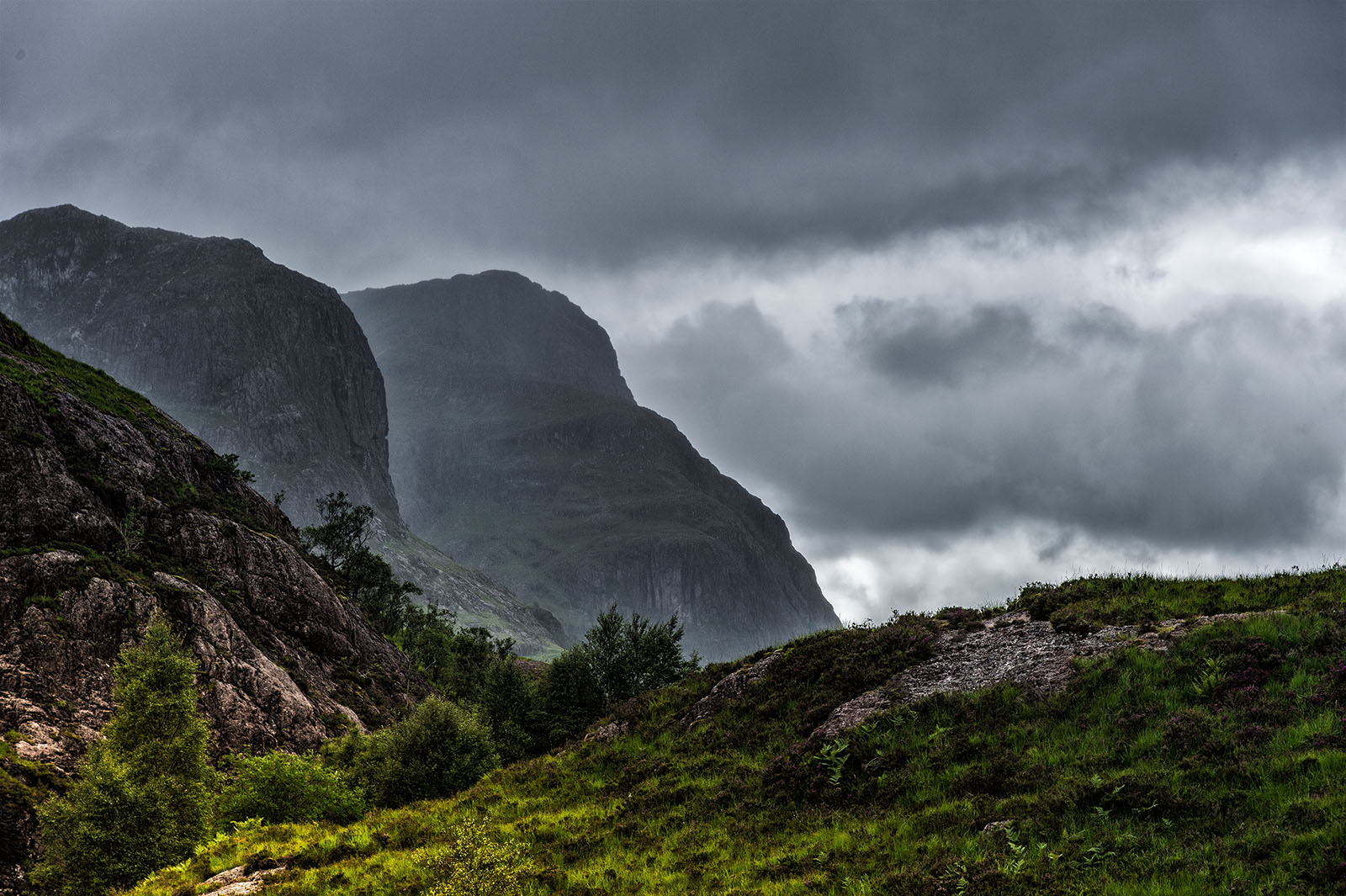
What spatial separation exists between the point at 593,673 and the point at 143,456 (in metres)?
49.4

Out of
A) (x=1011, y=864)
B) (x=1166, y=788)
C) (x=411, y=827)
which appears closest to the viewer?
(x=1011, y=864)

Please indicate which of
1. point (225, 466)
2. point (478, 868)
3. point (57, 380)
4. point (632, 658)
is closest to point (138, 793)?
point (478, 868)

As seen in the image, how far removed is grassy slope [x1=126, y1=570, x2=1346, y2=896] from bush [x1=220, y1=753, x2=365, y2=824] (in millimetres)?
9013

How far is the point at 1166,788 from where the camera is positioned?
17516 millimetres

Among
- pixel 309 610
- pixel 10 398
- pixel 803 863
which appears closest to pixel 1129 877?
pixel 803 863

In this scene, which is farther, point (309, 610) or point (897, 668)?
point (309, 610)

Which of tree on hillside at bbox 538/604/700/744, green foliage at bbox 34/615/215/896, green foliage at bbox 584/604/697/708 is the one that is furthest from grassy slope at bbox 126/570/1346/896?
green foliage at bbox 584/604/697/708

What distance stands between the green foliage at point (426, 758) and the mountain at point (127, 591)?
1612 cm

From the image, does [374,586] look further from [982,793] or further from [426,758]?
[982,793]

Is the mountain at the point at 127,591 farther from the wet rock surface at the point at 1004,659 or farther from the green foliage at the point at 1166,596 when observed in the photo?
the green foliage at the point at 1166,596

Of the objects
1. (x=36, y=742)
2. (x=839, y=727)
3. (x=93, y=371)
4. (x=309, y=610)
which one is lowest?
(x=839, y=727)

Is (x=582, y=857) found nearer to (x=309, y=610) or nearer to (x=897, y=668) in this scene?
(x=897, y=668)

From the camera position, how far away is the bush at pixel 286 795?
3600 cm

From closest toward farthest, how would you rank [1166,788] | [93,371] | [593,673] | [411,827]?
1. [1166,788]
2. [411,827]
3. [593,673]
4. [93,371]
